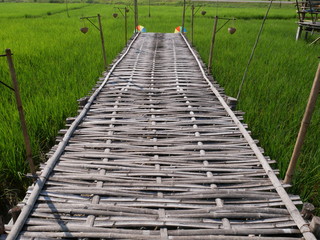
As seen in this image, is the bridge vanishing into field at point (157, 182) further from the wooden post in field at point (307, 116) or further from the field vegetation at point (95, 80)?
the field vegetation at point (95, 80)

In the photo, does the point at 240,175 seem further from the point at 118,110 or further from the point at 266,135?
the point at 118,110

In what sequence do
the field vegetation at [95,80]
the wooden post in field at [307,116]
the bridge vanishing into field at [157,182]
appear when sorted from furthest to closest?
the field vegetation at [95,80] → the wooden post in field at [307,116] → the bridge vanishing into field at [157,182]

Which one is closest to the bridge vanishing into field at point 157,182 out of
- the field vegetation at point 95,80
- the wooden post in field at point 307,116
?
the wooden post in field at point 307,116

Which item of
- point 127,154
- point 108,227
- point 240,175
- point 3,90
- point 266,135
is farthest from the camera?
point 3,90

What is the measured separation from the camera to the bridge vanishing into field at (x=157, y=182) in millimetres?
1580

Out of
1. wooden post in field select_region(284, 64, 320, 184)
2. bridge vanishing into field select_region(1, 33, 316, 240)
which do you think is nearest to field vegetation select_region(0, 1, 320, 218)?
wooden post in field select_region(284, 64, 320, 184)

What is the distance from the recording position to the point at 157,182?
197cm

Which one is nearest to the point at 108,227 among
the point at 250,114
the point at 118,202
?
the point at 118,202

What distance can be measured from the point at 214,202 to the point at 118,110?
5.71ft

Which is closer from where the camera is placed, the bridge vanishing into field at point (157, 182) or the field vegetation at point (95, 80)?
the bridge vanishing into field at point (157, 182)

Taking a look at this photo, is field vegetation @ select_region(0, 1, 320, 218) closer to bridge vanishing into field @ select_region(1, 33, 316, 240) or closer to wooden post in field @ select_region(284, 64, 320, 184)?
wooden post in field @ select_region(284, 64, 320, 184)

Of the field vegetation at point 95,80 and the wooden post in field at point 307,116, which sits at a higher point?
the wooden post in field at point 307,116

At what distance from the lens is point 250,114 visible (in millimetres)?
3270

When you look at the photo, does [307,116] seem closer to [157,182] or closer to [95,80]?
[157,182]
